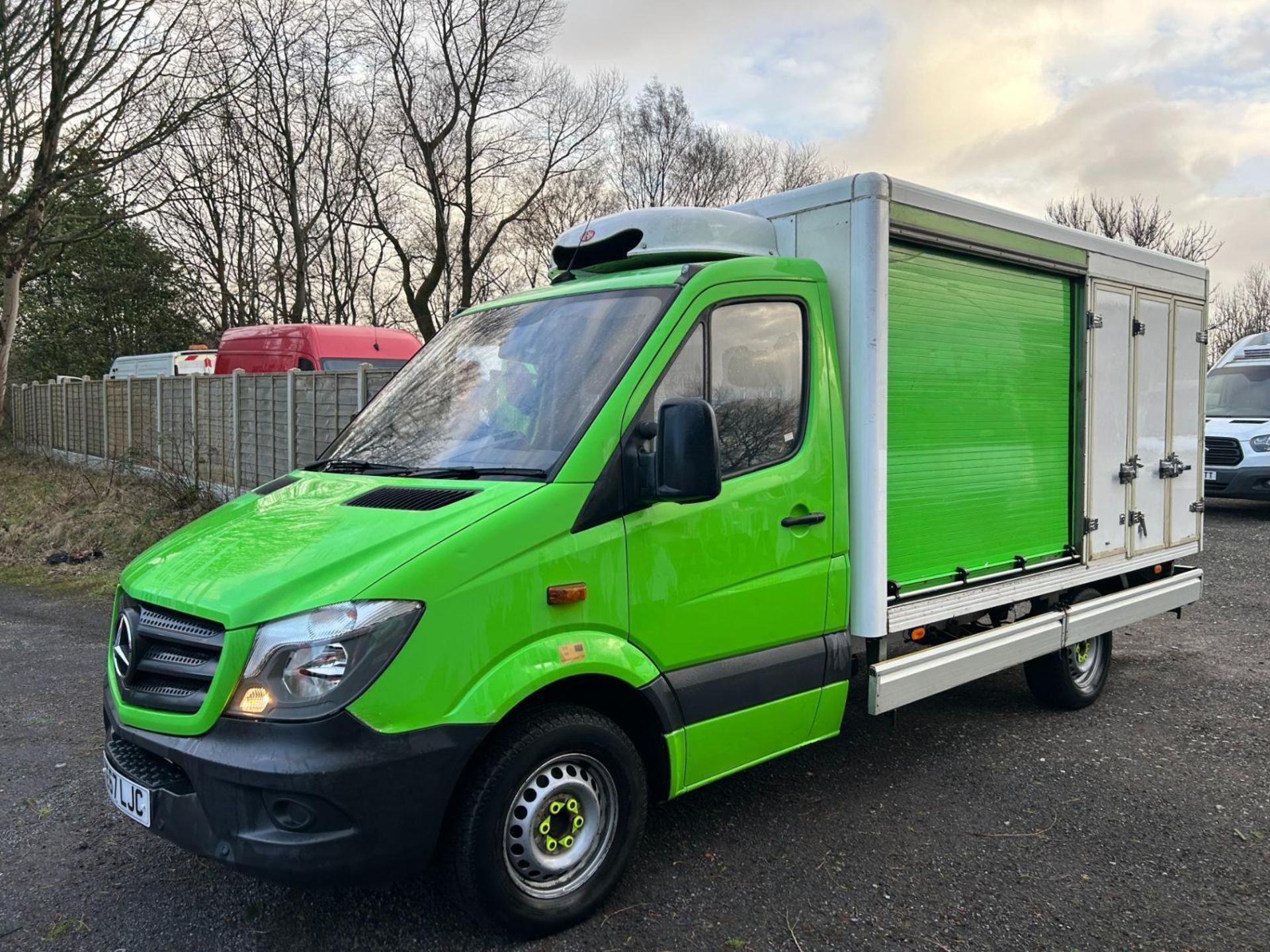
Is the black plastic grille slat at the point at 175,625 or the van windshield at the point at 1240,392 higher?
the van windshield at the point at 1240,392

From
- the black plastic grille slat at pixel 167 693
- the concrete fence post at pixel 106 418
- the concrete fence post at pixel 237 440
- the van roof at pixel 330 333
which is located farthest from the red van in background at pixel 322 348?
the black plastic grille slat at pixel 167 693

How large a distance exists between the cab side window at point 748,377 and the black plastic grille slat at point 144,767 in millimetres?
1989

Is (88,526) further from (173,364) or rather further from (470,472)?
(470,472)

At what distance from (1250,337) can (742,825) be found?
15392 millimetres

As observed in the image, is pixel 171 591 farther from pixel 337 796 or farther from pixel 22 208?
pixel 22 208

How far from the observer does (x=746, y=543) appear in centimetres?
361

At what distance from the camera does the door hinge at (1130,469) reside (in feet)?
18.4

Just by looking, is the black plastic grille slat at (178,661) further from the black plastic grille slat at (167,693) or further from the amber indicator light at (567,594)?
the amber indicator light at (567,594)

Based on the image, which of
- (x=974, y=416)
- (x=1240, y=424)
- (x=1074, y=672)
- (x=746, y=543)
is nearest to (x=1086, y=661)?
(x=1074, y=672)

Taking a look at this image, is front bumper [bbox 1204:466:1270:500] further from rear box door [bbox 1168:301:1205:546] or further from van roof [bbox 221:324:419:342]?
van roof [bbox 221:324:419:342]

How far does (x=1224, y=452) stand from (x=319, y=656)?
48.0 feet

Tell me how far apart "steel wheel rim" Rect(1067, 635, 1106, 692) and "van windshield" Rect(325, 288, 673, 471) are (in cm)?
375

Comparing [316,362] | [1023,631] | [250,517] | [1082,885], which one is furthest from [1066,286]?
[316,362]

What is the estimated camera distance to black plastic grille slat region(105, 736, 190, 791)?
2934 millimetres
